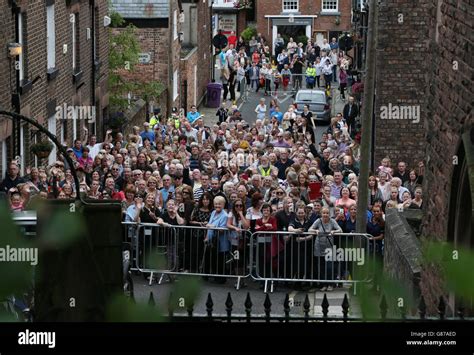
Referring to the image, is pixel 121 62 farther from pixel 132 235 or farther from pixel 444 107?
pixel 444 107

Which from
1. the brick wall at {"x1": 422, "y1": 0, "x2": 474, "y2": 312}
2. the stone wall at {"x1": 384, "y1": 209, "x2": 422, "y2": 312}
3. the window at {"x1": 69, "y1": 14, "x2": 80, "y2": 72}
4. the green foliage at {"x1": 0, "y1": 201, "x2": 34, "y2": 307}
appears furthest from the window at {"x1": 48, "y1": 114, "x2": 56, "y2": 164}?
the green foliage at {"x1": 0, "y1": 201, "x2": 34, "y2": 307}

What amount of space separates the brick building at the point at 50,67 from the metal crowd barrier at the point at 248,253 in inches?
260

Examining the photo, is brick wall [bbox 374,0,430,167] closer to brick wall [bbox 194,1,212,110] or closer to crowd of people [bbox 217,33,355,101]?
crowd of people [bbox 217,33,355,101]

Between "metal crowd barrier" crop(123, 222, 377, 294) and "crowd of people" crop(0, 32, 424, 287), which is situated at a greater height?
"crowd of people" crop(0, 32, 424, 287)

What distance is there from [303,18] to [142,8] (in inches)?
1256

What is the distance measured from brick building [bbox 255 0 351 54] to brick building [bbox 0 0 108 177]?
130ft

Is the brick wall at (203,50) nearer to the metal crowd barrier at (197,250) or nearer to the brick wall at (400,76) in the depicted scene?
the brick wall at (400,76)

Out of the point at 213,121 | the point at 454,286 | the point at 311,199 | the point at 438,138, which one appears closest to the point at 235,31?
the point at 213,121

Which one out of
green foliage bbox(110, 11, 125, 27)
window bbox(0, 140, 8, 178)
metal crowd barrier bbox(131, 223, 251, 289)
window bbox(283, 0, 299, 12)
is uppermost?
green foliage bbox(110, 11, 125, 27)

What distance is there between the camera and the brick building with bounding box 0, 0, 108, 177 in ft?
89.8

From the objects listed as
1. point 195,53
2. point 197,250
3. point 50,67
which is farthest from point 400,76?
point 195,53

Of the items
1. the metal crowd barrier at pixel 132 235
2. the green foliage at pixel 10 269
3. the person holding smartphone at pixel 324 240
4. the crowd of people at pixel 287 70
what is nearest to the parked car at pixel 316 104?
the crowd of people at pixel 287 70

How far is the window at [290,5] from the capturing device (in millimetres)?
79625

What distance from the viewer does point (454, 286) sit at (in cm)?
799
